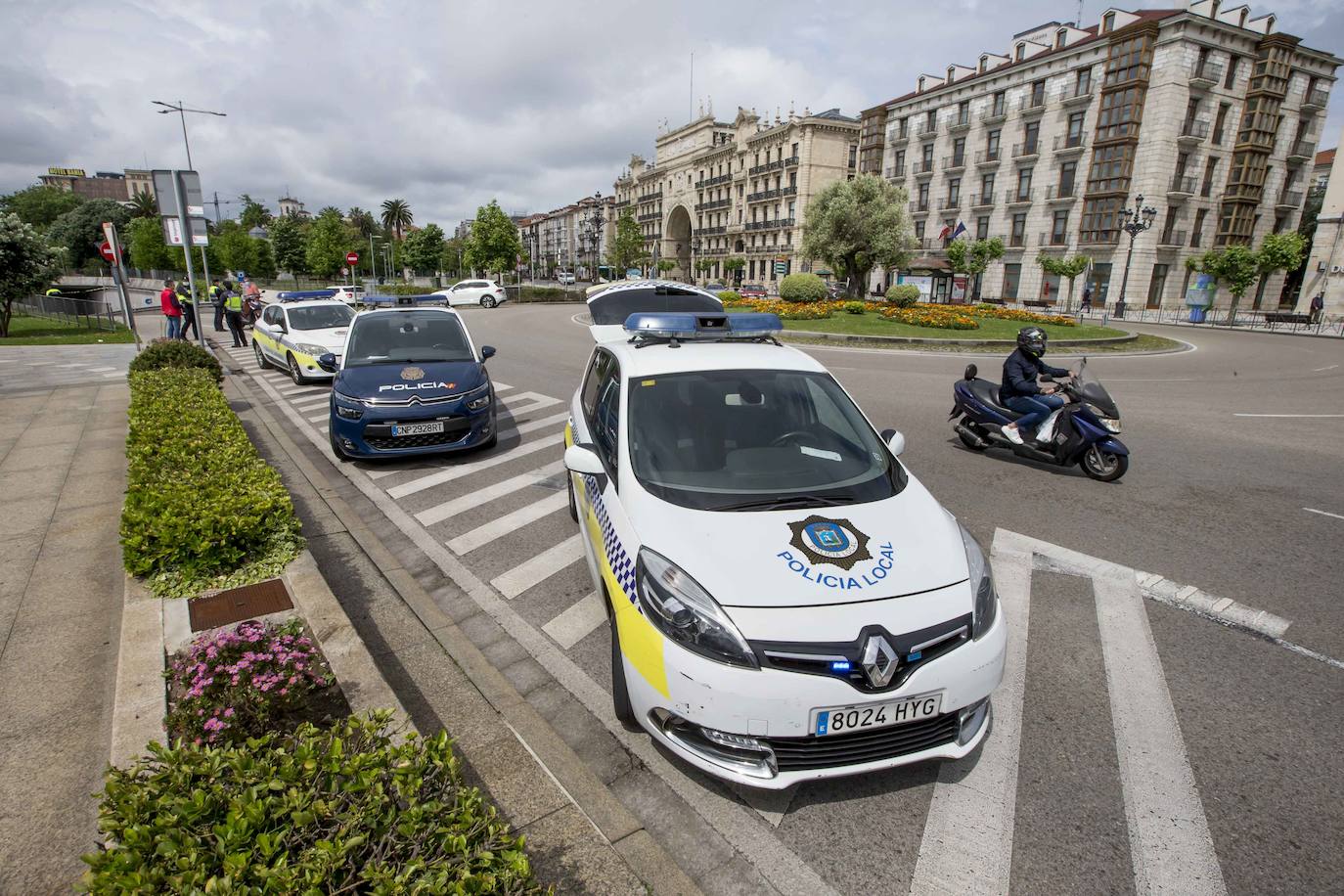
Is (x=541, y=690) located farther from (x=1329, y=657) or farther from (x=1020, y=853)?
(x=1329, y=657)

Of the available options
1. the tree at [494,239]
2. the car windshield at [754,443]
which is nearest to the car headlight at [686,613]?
the car windshield at [754,443]

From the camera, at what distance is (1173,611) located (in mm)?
4723

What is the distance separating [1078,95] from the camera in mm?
49281

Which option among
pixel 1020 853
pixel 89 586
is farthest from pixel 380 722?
pixel 89 586

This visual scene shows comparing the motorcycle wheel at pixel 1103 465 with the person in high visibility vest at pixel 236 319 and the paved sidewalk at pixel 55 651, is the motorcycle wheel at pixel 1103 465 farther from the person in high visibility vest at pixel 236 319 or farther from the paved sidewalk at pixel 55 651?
the person in high visibility vest at pixel 236 319

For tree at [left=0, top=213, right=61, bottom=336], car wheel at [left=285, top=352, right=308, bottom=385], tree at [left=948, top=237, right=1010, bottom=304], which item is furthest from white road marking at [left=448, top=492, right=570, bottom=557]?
tree at [left=948, top=237, right=1010, bottom=304]

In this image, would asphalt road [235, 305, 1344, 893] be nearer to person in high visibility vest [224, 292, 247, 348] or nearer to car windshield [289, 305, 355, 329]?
car windshield [289, 305, 355, 329]

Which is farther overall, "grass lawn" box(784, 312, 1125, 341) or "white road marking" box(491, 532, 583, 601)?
"grass lawn" box(784, 312, 1125, 341)

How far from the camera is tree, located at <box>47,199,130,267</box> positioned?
78.9 metres

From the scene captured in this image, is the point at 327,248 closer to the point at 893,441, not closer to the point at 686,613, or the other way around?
the point at 893,441

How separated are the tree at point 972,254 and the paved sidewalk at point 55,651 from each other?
5271cm

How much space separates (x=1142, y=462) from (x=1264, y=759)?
6027 mm

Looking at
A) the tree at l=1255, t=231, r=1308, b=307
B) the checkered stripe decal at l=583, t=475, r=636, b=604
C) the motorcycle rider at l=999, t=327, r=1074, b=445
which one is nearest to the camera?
the checkered stripe decal at l=583, t=475, r=636, b=604

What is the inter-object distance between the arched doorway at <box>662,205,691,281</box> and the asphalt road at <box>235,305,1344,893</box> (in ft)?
326
